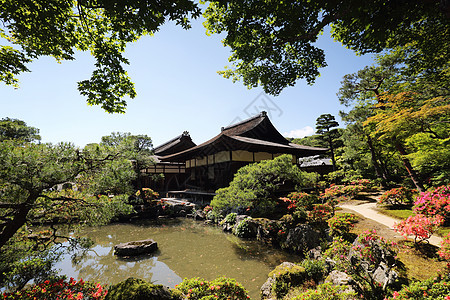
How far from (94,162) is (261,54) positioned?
4113 mm

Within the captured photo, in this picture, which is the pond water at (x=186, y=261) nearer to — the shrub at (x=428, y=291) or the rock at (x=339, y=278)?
the rock at (x=339, y=278)

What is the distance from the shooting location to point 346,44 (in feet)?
13.7

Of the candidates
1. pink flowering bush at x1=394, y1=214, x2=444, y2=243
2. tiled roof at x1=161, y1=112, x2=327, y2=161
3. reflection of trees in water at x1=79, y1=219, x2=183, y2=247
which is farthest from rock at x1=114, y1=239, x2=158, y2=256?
pink flowering bush at x1=394, y1=214, x2=444, y2=243

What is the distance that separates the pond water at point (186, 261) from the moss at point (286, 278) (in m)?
0.60

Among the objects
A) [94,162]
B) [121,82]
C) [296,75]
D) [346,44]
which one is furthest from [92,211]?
[346,44]

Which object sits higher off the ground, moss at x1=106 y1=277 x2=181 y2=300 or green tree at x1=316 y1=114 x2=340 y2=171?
green tree at x1=316 y1=114 x2=340 y2=171

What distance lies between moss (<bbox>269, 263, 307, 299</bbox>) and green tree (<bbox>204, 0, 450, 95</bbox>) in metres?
4.63

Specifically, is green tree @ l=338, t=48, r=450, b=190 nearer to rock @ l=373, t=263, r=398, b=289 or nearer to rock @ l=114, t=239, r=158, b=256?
rock @ l=373, t=263, r=398, b=289

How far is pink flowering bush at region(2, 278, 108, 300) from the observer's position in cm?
305

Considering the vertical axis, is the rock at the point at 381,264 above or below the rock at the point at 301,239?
above

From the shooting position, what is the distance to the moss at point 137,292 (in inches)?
109

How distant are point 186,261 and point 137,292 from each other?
4086 mm

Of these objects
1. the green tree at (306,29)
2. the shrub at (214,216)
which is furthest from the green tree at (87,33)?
the shrub at (214,216)

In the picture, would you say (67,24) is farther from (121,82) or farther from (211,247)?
(211,247)
